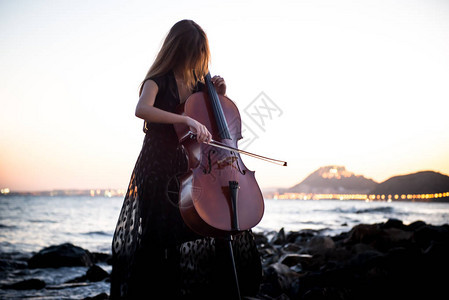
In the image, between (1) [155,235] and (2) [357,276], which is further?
(2) [357,276]

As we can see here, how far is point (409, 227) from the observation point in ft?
31.1

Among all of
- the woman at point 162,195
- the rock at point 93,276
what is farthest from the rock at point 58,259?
the woman at point 162,195

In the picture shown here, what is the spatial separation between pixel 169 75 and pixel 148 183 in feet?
Answer: 2.25

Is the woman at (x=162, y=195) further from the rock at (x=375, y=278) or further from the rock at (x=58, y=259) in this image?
the rock at (x=58, y=259)

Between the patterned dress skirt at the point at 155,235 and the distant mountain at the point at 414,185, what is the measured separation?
84.2 meters

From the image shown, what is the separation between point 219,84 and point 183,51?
0.39m

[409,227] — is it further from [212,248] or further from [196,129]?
[196,129]

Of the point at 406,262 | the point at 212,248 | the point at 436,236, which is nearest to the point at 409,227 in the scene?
the point at 436,236

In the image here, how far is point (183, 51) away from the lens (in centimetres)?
208

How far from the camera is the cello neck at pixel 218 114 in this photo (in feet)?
6.98

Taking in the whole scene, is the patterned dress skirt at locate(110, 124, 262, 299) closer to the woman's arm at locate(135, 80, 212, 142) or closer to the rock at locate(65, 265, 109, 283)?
the woman's arm at locate(135, 80, 212, 142)

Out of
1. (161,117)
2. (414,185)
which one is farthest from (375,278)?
(414,185)

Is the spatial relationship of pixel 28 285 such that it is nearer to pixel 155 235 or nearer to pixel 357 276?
pixel 155 235

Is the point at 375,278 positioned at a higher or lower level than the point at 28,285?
higher
